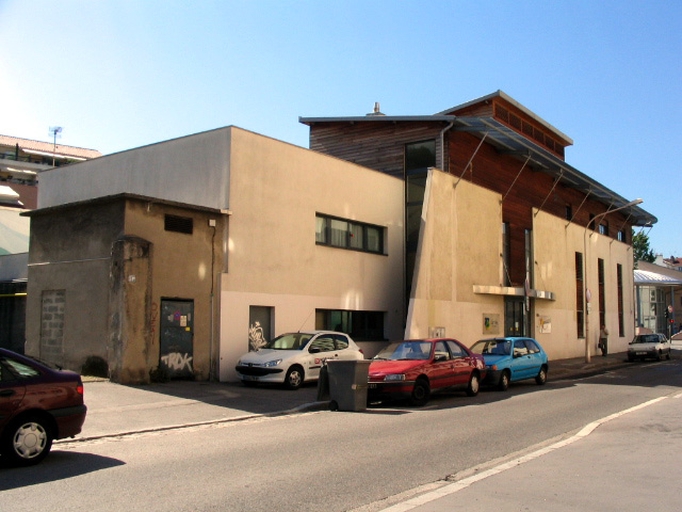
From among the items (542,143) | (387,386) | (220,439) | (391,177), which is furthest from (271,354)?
(542,143)

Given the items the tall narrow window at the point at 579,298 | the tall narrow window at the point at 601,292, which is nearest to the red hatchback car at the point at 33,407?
the tall narrow window at the point at 579,298

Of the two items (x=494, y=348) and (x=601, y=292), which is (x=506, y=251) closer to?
(x=494, y=348)

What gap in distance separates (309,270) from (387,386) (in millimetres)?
7861

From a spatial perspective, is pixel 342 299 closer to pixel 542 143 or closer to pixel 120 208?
pixel 120 208

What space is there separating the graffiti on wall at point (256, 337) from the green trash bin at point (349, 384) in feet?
18.2

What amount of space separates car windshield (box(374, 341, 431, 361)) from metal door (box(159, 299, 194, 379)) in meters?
5.15

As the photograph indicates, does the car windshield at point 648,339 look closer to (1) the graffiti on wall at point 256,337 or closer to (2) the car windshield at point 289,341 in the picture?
(1) the graffiti on wall at point 256,337

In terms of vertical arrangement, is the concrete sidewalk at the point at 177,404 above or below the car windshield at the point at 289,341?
below

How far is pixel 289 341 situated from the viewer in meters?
19.3

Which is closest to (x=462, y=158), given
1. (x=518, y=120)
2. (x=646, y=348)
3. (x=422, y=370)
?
(x=518, y=120)

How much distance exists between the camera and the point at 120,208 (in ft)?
58.1

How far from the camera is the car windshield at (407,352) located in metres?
16.6

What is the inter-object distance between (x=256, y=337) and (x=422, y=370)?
6.34 meters

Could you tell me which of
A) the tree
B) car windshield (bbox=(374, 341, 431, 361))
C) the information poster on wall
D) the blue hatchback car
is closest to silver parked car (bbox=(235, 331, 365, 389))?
car windshield (bbox=(374, 341, 431, 361))
